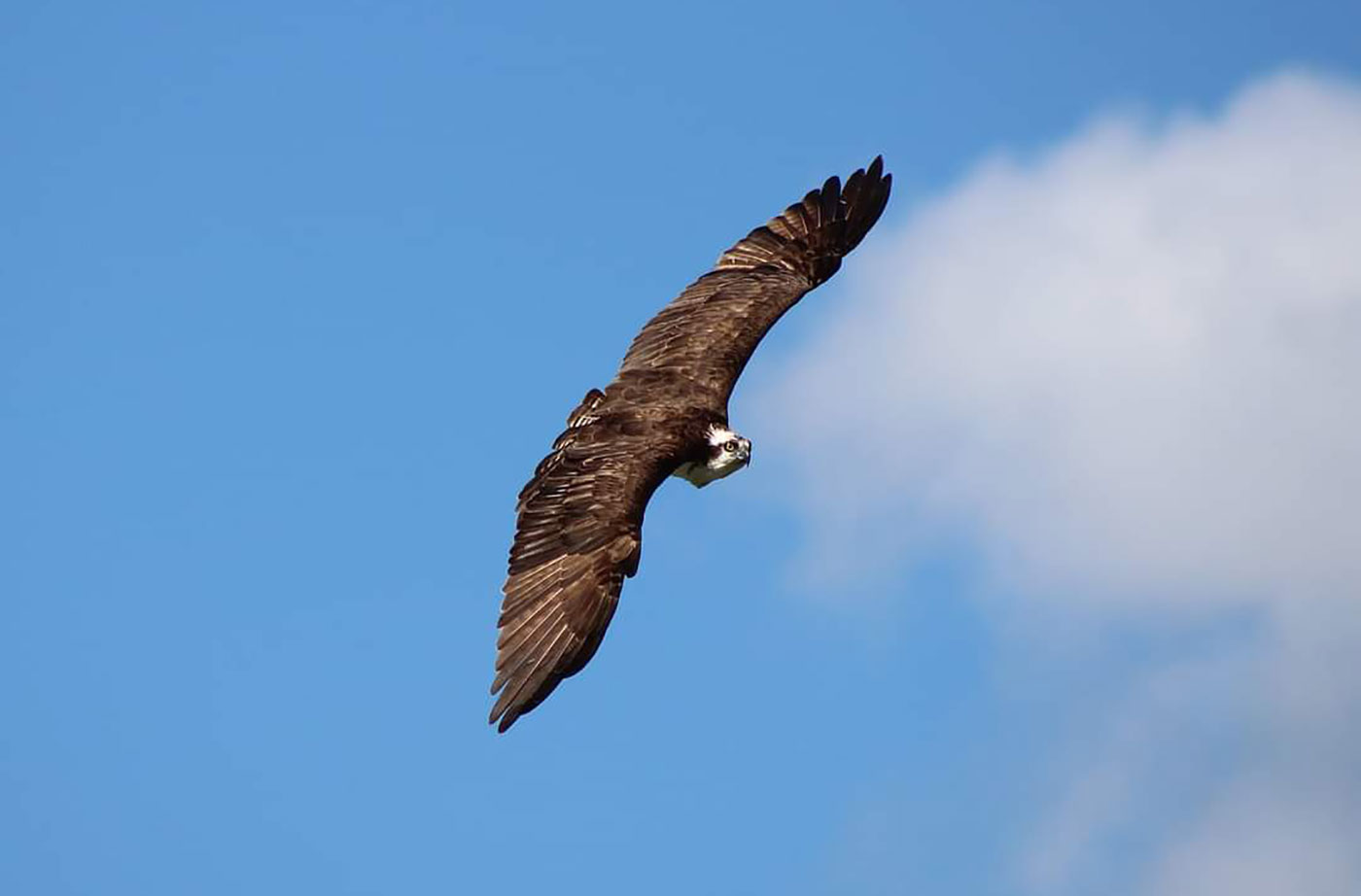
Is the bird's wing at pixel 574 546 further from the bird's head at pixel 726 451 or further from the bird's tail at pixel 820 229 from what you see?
the bird's tail at pixel 820 229

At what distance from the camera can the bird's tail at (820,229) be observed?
2470 centimetres

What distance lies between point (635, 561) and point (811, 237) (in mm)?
6743

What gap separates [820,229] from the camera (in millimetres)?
25031

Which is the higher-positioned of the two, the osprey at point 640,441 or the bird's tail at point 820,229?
the bird's tail at point 820,229

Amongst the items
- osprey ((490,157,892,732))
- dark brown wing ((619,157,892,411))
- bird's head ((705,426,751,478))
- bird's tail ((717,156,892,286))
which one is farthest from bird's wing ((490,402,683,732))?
bird's tail ((717,156,892,286))

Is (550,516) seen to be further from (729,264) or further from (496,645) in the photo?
(729,264)

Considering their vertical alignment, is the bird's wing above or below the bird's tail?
below

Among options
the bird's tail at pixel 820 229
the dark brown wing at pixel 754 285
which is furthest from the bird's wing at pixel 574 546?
the bird's tail at pixel 820 229

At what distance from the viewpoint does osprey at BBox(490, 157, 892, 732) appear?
18734 millimetres

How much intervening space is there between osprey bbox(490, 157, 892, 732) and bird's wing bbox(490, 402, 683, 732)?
0.04 ft

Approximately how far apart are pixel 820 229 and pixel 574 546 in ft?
23.0

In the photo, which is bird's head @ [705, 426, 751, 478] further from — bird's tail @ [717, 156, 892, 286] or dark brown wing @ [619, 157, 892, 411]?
bird's tail @ [717, 156, 892, 286]

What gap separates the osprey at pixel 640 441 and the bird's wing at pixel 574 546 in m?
0.01

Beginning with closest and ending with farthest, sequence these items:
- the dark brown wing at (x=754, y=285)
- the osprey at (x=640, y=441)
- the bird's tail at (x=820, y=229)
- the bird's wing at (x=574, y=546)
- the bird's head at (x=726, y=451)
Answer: the bird's wing at (x=574, y=546) → the osprey at (x=640, y=441) → the bird's head at (x=726, y=451) → the dark brown wing at (x=754, y=285) → the bird's tail at (x=820, y=229)
